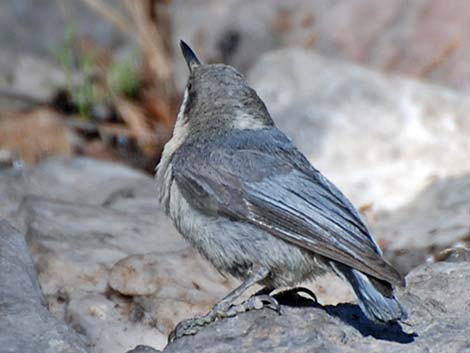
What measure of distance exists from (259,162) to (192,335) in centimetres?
104

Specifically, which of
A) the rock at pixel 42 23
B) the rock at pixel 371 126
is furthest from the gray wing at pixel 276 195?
the rock at pixel 42 23

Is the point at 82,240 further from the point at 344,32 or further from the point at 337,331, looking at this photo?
the point at 344,32

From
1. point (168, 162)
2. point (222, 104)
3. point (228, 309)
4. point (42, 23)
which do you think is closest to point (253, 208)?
point (228, 309)

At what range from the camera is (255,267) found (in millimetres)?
5402

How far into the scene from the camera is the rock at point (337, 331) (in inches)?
193

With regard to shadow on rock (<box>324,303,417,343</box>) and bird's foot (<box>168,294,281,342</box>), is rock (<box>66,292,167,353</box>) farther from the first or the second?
shadow on rock (<box>324,303,417,343</box>)

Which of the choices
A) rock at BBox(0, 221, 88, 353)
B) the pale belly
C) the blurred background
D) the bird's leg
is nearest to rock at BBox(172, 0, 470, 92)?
the blurred background

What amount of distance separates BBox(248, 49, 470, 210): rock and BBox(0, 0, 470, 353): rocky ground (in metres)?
0.01

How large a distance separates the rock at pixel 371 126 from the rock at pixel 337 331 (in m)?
2.94

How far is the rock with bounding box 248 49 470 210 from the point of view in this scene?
856cm

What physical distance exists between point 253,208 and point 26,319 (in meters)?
1.19

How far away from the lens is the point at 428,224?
309 inches

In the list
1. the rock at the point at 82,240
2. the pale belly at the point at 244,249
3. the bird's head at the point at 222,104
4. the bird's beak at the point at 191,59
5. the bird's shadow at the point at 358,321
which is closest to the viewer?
the bird's shadow at the point at 358,321

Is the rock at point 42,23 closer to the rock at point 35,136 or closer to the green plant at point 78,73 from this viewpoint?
the green plant at point 78,73
